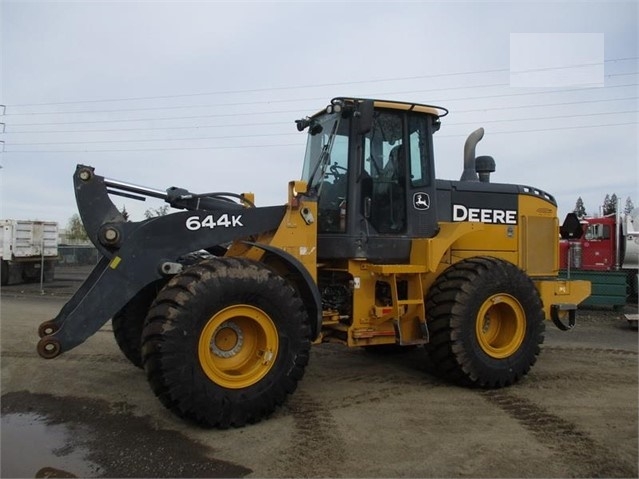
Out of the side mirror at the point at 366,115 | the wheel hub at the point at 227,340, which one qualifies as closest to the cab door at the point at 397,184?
the side mirror at the point at 366,115

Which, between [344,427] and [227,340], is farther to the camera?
[227,340]

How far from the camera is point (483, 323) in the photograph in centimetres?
631

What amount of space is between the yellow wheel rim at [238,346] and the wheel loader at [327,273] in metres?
0.01

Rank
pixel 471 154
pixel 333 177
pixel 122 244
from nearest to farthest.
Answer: pixel 122 244 < pixel 333 177 < pixel 471 154

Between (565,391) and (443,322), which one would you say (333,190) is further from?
(565,391)

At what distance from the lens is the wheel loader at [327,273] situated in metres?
4.62

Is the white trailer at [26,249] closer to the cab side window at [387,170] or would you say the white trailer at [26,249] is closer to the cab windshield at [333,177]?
the cab windshield at [333,177]

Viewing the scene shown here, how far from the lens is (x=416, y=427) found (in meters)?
4.73

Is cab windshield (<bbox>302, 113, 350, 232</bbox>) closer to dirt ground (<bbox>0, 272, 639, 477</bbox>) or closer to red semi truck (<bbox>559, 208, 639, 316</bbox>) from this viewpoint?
dirt ground (<bbox>0, 272, 639, 477</bbox>)

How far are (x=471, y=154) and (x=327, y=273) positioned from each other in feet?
8.93

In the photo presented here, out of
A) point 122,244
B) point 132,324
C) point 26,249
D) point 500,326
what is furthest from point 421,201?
point 26,249

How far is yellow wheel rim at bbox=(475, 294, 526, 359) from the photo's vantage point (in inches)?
237

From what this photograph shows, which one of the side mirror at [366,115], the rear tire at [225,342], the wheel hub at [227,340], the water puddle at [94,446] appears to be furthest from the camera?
the side mirror at [366,115]

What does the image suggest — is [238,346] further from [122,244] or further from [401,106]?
[401,106]
